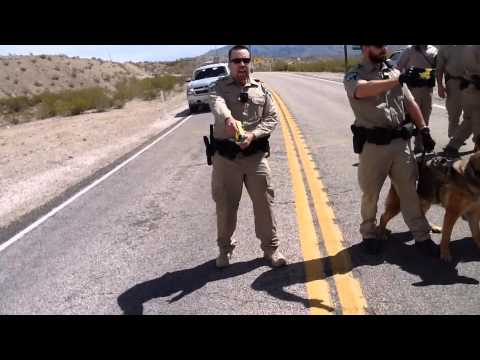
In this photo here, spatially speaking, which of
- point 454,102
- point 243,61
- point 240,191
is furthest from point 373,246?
point 454,102

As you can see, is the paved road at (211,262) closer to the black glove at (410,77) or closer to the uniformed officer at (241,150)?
the uniformed officer at (241,150)

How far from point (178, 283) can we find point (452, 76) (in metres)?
5.51

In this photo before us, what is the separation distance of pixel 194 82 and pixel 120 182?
1181 cm

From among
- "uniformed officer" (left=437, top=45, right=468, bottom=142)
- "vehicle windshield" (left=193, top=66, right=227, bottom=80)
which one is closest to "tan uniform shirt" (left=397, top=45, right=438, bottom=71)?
"uniformed officer" (left=437, top=45, right=468, bottom=142)

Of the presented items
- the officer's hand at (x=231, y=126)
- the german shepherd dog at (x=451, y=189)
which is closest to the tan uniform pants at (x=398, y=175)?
the german shepherd dog at (x=451, y=189)

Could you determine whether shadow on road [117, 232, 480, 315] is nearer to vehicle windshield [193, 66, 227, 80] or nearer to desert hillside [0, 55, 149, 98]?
vehicle windshield [193, 66, 227, 80]

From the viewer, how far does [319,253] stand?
439cm

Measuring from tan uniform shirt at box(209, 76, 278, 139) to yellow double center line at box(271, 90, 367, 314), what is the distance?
132 centimetres

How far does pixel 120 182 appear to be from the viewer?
8.38 meters

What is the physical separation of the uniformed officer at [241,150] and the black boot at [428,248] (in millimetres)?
1265

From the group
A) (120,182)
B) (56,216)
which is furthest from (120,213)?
(120,182)

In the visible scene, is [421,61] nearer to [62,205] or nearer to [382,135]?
[382,135]

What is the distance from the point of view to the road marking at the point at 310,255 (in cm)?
348
